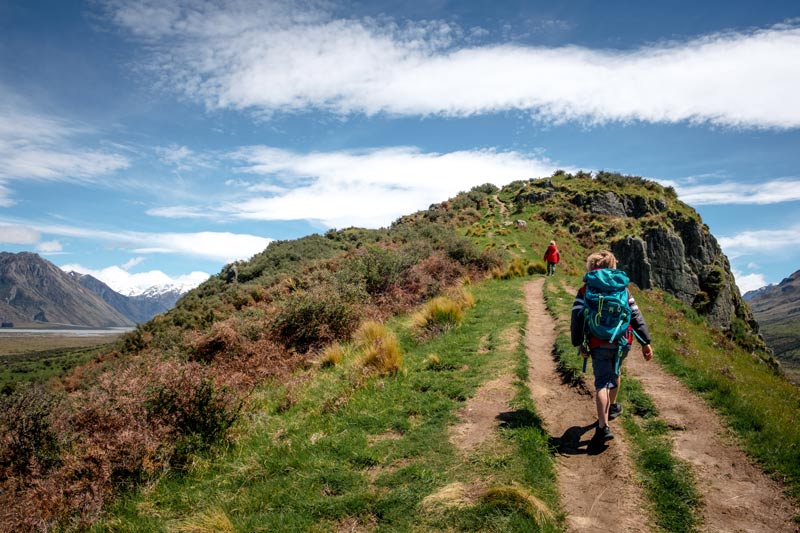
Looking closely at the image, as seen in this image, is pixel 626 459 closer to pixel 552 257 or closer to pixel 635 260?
pixel 552 257

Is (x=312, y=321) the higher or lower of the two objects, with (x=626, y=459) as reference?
higher

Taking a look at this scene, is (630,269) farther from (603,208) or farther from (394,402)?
(394,402)

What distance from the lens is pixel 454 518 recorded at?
14.2 feet

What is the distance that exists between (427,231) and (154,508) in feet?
87.7

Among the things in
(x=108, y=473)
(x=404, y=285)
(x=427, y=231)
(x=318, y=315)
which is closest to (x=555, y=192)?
(x=427, y=231)

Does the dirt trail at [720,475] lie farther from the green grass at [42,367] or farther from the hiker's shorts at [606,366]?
the green grass at [42,367]

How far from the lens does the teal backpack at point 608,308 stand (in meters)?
5.87

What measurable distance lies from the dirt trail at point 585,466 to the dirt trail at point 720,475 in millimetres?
711

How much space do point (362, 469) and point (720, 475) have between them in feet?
14.6

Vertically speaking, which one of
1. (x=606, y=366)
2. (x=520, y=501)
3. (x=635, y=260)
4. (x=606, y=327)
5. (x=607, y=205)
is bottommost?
(x=520, y=501)

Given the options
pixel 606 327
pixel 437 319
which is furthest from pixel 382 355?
pixel 606 327

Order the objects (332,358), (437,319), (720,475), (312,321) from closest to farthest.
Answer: (720,475) < (332,358) < (437,319) < (312,321)

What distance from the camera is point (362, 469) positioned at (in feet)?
18.2

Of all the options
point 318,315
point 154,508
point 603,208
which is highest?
point 603,208
